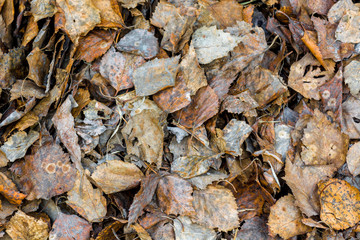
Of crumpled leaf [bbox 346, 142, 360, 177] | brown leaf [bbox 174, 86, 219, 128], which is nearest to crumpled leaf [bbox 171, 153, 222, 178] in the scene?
brown leaf [bbox 174, 86, 219, 128]

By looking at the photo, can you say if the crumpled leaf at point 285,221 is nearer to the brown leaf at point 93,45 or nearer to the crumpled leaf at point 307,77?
the crumpled leaf at point 307,77

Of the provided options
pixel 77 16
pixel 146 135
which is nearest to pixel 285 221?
pixel 146 135

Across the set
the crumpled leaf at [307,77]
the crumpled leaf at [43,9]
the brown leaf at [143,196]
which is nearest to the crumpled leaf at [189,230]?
the brown leaf at [143,196]

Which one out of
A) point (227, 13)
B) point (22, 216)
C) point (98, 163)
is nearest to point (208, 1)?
point (227, 13)

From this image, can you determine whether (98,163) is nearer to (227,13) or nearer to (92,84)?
(92,84)

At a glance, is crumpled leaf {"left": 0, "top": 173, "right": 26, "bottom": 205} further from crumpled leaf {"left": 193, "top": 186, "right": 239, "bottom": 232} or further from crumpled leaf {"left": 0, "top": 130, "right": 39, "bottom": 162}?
crumpled leaf {"left": 193, "top": 186, "right": 239, "bottom": 232}

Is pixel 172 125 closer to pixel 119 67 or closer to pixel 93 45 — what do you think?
pixel 119 67

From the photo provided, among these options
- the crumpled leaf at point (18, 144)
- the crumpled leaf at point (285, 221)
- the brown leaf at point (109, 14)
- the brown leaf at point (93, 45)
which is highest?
the brown leaf at point (109, 14)
